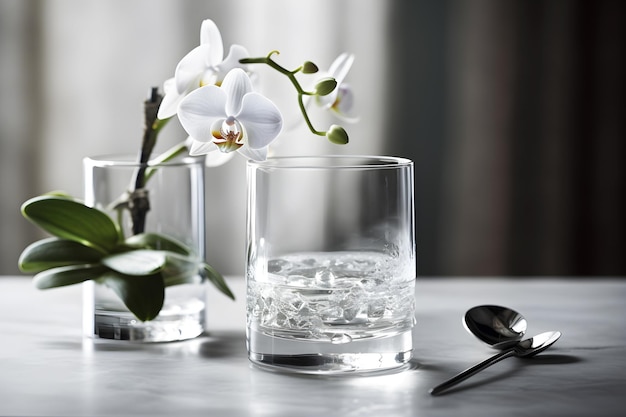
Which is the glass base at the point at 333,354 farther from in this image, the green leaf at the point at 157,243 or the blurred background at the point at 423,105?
the blurred background at the point at 423,105

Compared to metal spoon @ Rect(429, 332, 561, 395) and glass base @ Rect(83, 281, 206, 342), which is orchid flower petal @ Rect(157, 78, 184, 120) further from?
metal spoon @ Rect(429, 332, 561, 395)

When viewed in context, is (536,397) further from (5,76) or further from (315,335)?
(5,76)

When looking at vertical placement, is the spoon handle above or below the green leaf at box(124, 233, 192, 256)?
below

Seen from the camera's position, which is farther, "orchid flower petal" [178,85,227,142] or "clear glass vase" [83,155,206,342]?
"clear glass vase" [83,155,206,342]

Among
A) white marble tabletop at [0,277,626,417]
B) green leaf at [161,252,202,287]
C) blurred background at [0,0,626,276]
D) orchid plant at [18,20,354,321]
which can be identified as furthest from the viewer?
blurred background at [0,0,626,276]

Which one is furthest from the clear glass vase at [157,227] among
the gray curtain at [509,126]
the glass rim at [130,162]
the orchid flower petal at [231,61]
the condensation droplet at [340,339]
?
the gray curtain at [509,126]

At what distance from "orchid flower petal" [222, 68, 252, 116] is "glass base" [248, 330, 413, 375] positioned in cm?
20

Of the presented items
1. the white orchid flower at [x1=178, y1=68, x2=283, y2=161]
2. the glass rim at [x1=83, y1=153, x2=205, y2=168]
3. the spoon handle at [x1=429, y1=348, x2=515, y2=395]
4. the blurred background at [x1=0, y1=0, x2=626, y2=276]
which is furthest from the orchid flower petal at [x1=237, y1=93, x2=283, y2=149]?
the blurred background at [x1=0, y1=0, x2=626, y2=276]

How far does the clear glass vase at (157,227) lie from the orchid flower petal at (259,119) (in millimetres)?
140

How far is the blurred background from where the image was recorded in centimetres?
206

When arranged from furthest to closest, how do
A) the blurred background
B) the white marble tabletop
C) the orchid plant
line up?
the blurred background, the orchid plant, the white marble tabletop

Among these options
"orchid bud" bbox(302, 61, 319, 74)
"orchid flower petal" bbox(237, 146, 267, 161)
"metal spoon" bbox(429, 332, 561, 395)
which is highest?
"orchid bud" bbox(302, 61, 319, 74)

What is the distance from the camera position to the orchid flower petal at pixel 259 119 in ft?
2.48

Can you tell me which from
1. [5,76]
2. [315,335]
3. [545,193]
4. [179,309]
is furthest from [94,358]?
[545,193]
